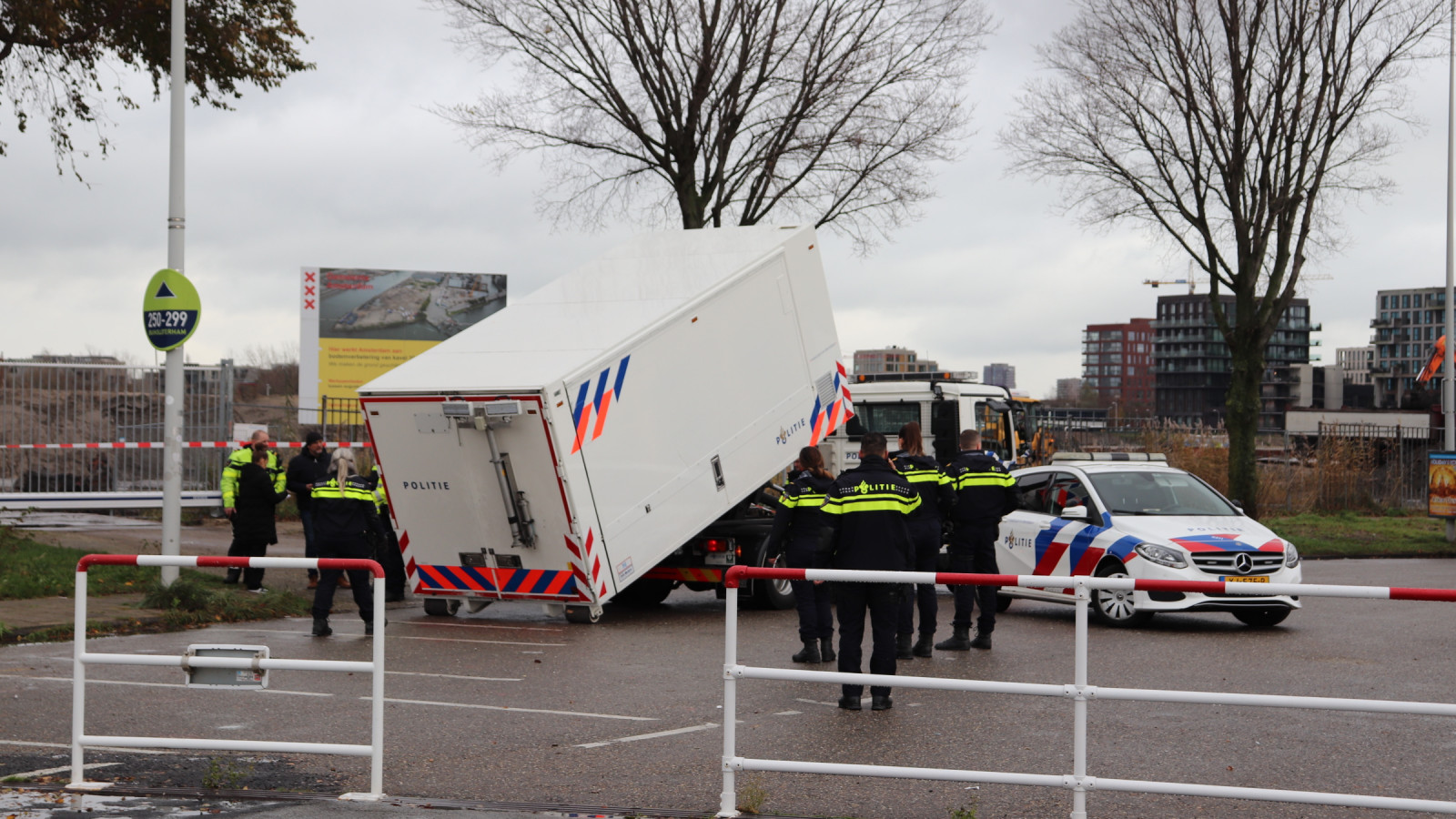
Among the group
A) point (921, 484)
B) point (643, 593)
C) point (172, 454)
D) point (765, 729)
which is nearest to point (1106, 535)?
point (921, 484)

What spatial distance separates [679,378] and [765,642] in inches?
105

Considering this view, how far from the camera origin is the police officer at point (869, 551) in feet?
28.5

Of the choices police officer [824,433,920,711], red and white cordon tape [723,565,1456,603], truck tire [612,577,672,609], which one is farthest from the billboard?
red and white cordon tape [723,565,1456,603]

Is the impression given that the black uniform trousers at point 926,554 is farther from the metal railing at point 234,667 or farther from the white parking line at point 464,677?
the metal railing at point 234,667

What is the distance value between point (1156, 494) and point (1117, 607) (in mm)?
1414

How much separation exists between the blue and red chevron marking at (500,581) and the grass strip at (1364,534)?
14301 millimetres

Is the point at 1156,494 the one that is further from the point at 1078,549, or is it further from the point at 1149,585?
the point at 1149,585

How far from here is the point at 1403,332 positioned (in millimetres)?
153750

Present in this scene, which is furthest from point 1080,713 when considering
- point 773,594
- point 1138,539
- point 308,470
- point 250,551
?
point 250,551

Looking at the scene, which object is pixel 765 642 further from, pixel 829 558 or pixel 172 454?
pixel 172 454

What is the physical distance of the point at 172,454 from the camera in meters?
13.4

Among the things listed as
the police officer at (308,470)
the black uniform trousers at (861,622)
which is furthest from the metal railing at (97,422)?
the black uniform trousers at (861,622)

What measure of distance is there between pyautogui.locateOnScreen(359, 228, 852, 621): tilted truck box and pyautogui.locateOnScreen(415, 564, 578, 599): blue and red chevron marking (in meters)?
0.02

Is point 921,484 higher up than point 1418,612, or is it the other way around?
point 921,484
